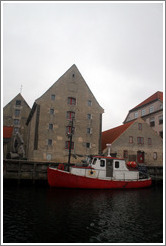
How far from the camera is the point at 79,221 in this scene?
998 cm

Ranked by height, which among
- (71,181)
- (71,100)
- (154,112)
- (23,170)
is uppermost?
(71,100)

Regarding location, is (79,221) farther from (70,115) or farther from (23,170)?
(70,115)

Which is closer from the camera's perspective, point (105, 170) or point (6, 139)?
point (105, 170)

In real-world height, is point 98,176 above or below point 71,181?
above

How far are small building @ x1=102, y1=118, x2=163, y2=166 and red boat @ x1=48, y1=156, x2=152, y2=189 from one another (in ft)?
28.3

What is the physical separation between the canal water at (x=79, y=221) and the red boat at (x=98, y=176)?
4152 mm

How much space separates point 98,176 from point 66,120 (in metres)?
11.9

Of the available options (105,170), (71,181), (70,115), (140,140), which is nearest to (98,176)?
(105,170)

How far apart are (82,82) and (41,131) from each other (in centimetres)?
1096

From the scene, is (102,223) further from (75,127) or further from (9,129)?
(9,129)

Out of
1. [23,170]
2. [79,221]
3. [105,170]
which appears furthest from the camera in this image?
[23,170]

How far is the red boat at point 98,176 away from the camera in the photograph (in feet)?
62.4

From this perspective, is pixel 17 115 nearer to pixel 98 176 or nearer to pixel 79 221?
pixel 98 176

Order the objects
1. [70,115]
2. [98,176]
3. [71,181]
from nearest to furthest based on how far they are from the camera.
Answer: [71,181] → [98,176] → [70,115]
